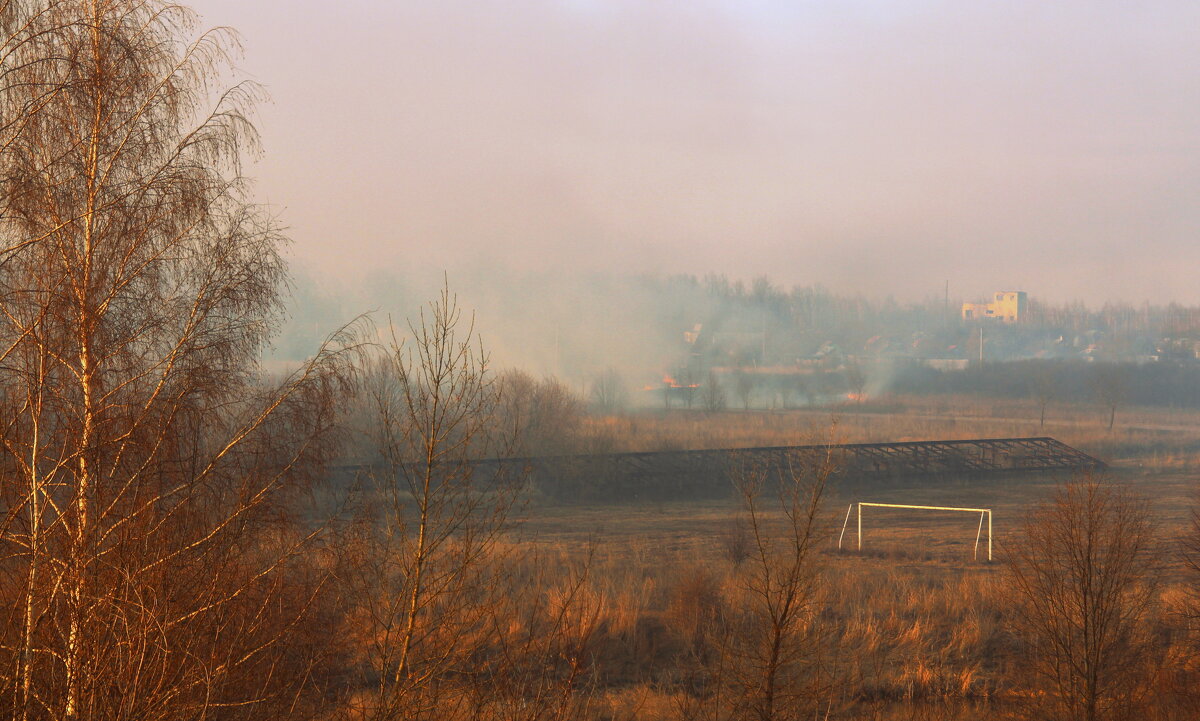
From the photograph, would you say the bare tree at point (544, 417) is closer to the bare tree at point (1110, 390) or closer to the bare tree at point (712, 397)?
the bare tree at point (712, 397)

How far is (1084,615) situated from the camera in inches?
384

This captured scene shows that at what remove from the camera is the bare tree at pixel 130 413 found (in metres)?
4.43

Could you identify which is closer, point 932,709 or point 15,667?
point 15,667

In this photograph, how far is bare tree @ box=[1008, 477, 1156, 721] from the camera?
973cm

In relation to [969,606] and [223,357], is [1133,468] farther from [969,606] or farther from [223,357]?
[223,357]

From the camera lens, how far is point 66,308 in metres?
7.11

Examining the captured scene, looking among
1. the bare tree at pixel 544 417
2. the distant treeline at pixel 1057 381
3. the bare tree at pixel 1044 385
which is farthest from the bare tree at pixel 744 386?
the bare tree at pixel 544 417

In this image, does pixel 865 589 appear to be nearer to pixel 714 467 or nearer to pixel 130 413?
pixel 130 413

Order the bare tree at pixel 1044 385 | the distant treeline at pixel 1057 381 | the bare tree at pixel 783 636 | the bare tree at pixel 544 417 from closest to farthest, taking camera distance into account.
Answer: the bare tree at pixel 783 636 < the bare tree at pixel 544 417 < the bare tree at pixel 1044 385 < the distant treeline at pixel 1057 381

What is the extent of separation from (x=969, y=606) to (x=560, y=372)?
5521 centimetres

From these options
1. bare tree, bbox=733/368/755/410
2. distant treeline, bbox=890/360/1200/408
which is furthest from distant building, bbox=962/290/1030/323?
bare tree, bbox=733/368/755/410

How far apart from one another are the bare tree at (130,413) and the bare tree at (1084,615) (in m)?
7.48

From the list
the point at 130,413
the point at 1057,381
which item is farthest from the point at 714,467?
the point at 1057,381

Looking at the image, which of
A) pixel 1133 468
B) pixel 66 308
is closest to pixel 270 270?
pixel 66 308
